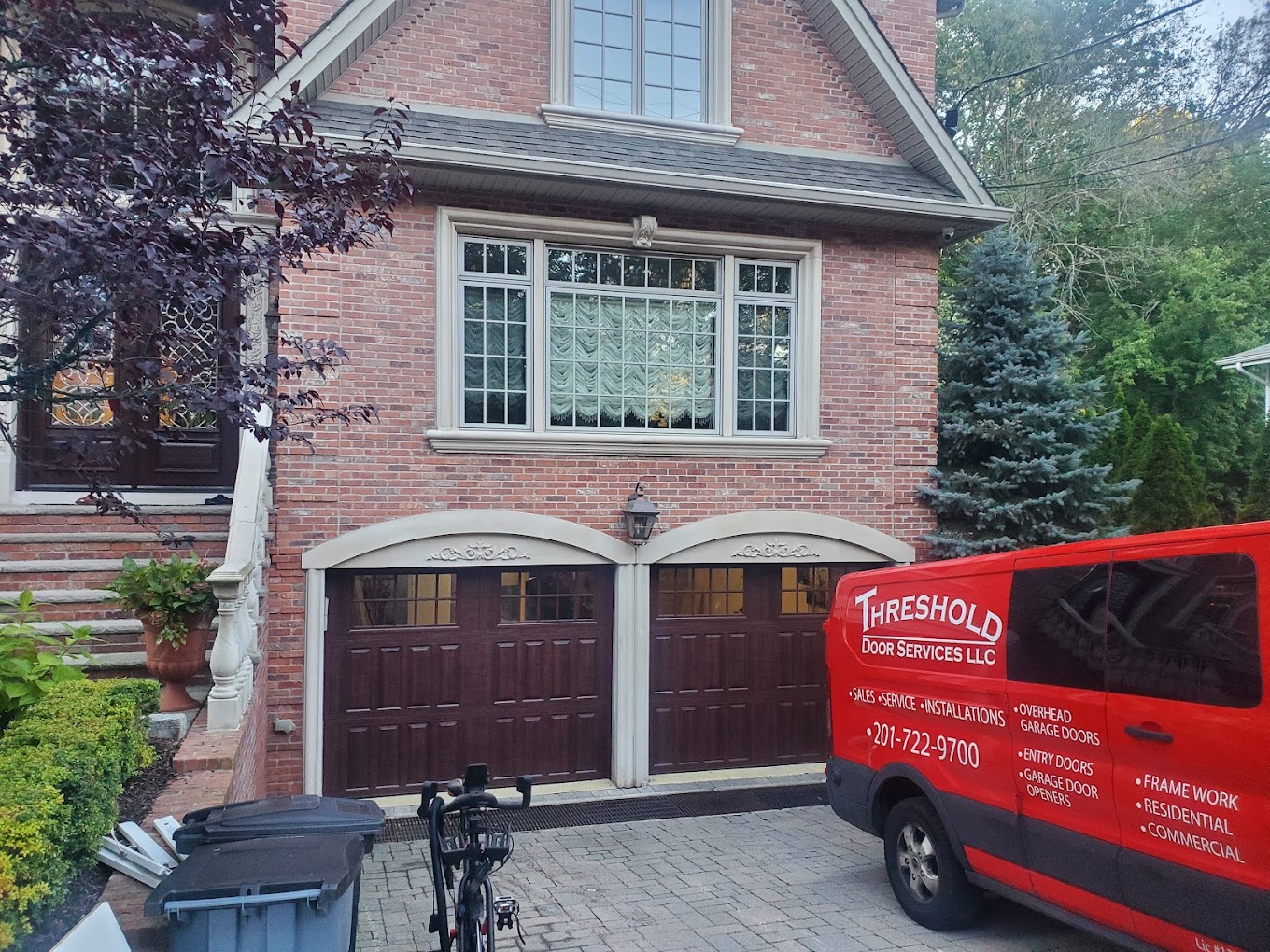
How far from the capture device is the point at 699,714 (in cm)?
911

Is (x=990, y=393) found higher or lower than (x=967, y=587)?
higher

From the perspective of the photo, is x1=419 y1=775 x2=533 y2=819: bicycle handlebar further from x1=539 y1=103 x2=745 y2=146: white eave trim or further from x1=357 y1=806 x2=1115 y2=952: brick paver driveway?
x1=539 y1=103 x2=745 y2=146: white eave trim

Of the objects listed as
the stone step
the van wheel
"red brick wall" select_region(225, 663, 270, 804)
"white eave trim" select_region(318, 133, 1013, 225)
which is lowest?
the van wheel

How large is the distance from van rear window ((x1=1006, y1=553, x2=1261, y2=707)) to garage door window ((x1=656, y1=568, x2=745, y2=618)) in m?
4.21

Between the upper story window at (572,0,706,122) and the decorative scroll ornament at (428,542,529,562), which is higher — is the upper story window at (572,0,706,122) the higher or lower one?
the higher one

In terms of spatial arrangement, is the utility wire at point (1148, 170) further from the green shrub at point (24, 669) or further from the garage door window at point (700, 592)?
the green shrub at point (24, 669)

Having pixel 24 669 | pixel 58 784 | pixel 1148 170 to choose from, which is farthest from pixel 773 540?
pixel 1148 170

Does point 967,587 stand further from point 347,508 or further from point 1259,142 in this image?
point 1259,142

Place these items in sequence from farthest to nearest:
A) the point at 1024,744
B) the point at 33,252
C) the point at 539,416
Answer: the point at 539,416
the point at 1024,744
the point at 33,252

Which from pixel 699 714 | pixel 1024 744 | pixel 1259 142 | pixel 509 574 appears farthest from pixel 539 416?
pixel 1259 142

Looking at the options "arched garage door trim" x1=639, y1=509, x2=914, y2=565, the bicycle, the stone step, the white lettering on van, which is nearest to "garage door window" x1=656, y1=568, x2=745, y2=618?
"arched garage door trim" x1=639, y1=509, x2=914, y2=565

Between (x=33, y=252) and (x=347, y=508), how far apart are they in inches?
177

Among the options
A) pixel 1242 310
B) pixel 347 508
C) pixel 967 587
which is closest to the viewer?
pixel 967 587

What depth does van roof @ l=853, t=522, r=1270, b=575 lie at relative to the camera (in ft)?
13.5
